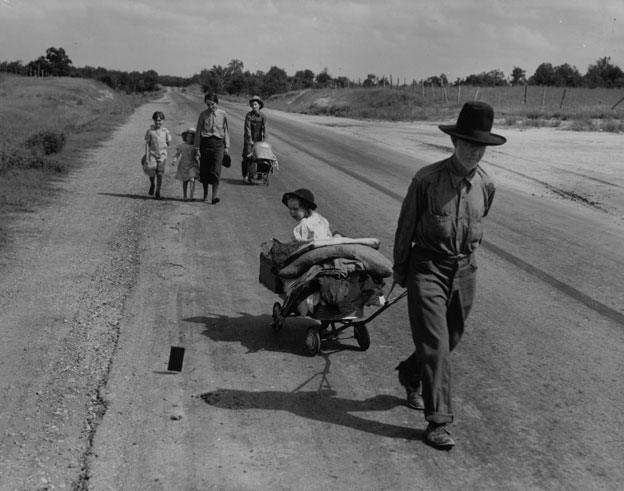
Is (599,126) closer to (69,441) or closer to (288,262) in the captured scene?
(288,262)

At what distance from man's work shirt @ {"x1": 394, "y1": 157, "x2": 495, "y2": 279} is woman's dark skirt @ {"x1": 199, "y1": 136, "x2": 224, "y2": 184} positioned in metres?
9.86

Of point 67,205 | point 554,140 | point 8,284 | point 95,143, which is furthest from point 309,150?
point 8,284

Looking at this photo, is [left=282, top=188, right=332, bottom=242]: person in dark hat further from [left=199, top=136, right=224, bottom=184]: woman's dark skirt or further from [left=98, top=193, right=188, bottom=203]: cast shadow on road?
[left=98, top=193, right=188, bottom=203]: cast shadow on road

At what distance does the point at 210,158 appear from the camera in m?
14.9

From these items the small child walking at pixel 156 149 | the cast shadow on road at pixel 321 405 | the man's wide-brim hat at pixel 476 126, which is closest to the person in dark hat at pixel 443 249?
the man's wide-brim hat at pixel 476 126

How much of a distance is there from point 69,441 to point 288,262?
2702 mm

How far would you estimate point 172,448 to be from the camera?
4984 mm

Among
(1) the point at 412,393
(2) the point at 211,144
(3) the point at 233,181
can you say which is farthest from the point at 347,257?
(3) the point at 233,181

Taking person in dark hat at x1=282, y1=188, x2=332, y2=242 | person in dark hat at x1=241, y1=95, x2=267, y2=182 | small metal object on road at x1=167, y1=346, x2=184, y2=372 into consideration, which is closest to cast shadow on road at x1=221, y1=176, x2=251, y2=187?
person in dark hat at x1=241, y1=95, x2=267, y2=182

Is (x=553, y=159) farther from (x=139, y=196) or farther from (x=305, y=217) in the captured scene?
(x=305, y=217)

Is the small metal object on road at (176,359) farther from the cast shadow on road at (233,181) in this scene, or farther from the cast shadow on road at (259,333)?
the cast shadow on road at (233,181)

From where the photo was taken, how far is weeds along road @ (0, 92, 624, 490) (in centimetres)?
483

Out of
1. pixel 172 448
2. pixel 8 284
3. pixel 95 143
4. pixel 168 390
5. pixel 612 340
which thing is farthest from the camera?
pixel 95 143

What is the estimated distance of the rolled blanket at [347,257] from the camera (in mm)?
6938
